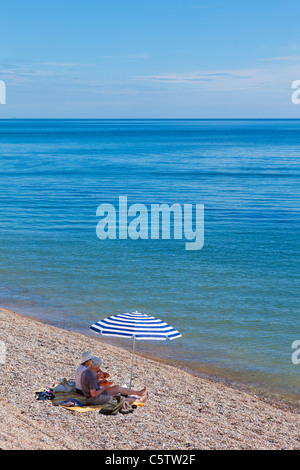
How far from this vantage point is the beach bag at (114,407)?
33.2 feet

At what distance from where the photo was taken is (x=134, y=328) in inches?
432

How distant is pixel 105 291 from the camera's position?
20047 millimetres

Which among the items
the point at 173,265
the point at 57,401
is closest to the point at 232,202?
the point at 173,265

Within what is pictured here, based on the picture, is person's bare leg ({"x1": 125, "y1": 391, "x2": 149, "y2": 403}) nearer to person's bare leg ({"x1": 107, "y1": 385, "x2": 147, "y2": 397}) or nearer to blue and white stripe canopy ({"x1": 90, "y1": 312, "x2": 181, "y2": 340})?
person's bare leg ({"x1": 107, "y1": 385, "x2": 147, "y2": 397})

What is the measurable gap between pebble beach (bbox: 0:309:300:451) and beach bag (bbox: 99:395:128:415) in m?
0.13

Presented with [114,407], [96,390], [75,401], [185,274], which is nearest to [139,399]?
[114,407]

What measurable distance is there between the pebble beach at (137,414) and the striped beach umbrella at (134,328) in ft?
4.50

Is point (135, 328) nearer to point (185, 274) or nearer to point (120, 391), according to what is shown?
point (120, 391)

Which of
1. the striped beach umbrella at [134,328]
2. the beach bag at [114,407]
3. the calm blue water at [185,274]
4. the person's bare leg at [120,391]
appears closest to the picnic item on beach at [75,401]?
the beach bag at [114,407]

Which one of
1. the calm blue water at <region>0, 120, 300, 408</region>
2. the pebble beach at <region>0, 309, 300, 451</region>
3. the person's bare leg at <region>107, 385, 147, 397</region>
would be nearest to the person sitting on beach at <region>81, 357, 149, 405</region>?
the person's bare leg at <region>107, 385, 147, 397</region>

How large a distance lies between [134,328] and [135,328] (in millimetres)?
20

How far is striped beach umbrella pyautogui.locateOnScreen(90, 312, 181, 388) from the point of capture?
35.8ft
